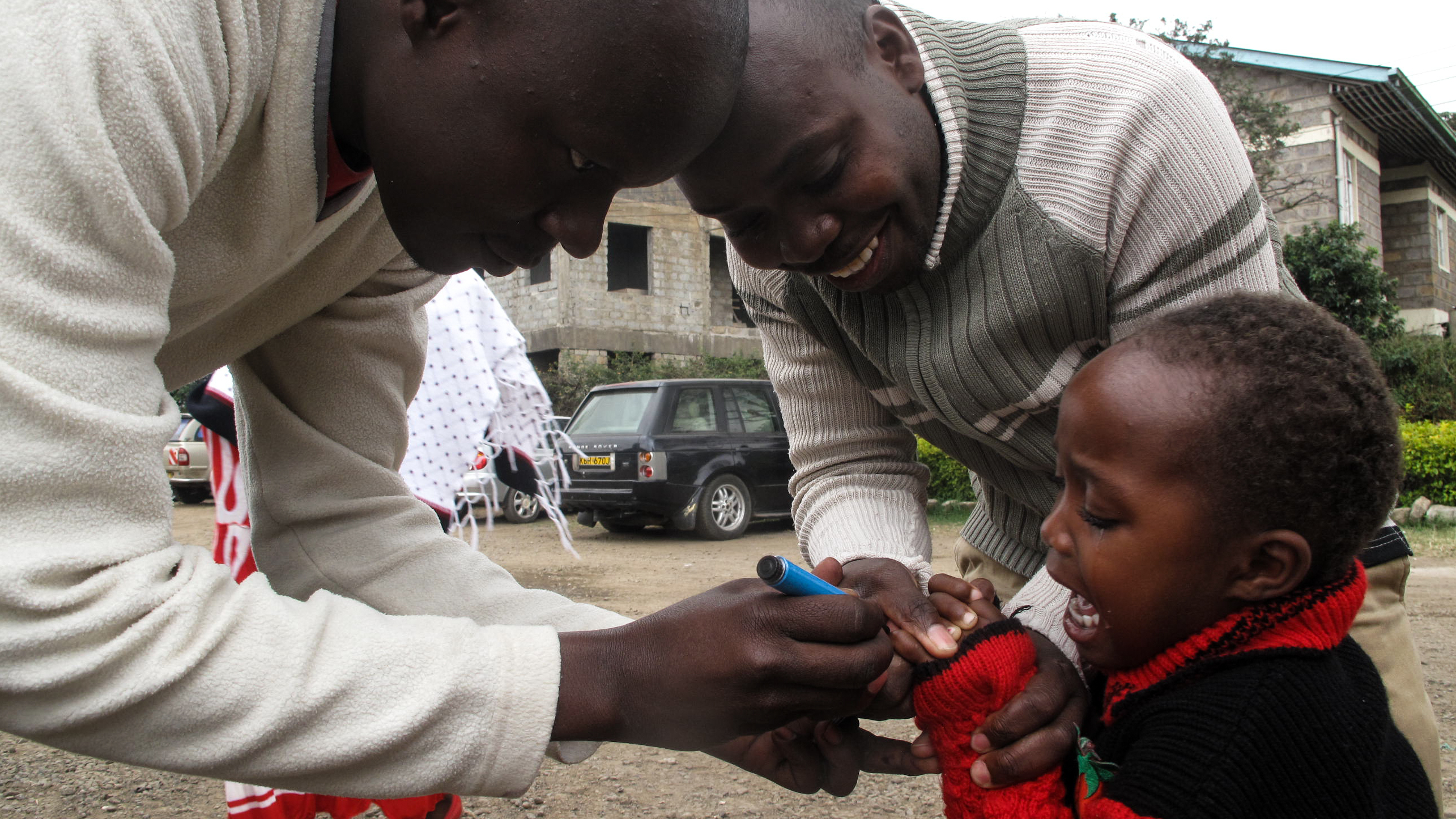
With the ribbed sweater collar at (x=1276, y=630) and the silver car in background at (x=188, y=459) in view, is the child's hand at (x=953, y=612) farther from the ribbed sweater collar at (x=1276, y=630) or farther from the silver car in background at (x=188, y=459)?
the silver car in background at (x=188, y=459)

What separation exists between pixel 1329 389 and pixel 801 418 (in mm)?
1045

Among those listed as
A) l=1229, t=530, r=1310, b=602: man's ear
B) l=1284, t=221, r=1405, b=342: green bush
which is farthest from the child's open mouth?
l=1284, t=221, r=1405, b=342: green bush

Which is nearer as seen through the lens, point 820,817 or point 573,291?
point 820,817

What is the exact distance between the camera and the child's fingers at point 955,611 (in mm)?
1503

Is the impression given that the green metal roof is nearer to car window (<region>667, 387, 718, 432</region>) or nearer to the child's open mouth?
car window (<region>667, 387, 718, 432</region>)

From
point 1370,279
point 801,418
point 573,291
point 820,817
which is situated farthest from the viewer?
point 573,291

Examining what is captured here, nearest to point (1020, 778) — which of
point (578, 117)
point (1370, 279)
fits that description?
point (578, 117)

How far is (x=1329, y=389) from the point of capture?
4.17 feet

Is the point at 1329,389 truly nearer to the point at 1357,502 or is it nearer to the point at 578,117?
the point at 1357,502

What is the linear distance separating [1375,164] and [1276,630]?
20.3 meters

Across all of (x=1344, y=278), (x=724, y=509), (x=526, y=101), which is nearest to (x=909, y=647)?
(x=526, y=101)

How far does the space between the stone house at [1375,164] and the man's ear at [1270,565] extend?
15.7 meters

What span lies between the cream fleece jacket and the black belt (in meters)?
1.29

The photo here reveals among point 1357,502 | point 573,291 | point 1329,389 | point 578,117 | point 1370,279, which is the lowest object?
point 573,291
